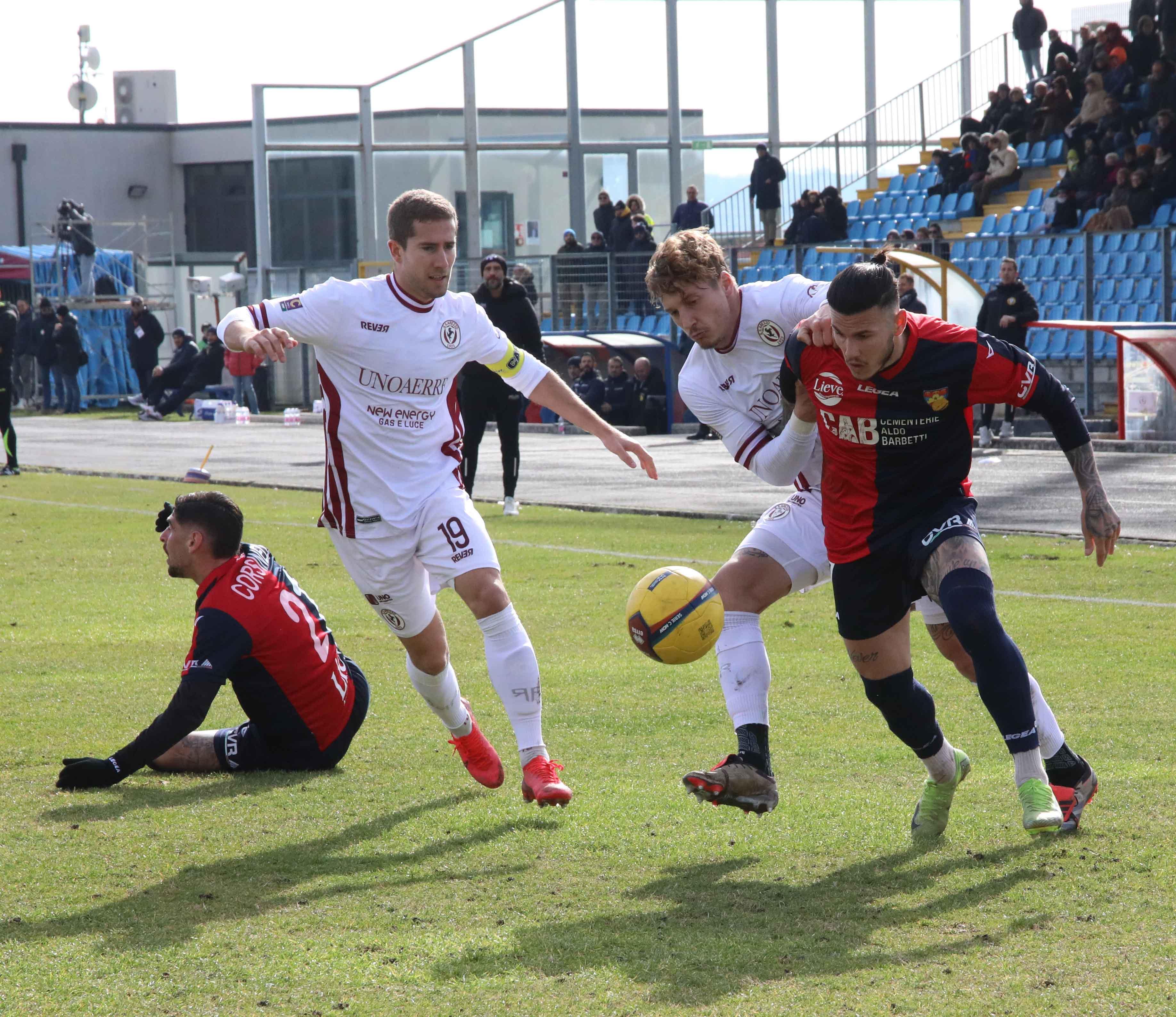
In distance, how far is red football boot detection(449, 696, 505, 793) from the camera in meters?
5.50

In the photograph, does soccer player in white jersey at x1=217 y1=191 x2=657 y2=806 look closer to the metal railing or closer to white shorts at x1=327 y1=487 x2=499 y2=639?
white shorts at x1=327 y1=487 x2=499 y2=639

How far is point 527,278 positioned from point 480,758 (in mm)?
21855

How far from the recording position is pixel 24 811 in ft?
17.2

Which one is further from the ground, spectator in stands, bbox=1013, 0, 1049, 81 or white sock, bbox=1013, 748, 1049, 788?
spectator in stands, bbox=1013, 0, 1049, 81

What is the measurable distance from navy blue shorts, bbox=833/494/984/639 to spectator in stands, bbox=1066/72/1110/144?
861 inches

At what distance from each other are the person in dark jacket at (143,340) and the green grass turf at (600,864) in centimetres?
2871

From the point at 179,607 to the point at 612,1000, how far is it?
6.82 meters

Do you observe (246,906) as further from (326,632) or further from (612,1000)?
(326,632)

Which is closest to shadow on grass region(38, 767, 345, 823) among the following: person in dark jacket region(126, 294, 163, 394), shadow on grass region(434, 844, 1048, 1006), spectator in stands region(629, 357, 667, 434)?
shadow on grass region(434, 844, 1048, 1006)

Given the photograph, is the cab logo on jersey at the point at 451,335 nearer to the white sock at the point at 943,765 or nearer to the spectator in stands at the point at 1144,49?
the white sock at the point at 943,765

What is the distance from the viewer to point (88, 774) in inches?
216

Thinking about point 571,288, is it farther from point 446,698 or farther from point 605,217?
point 446,698

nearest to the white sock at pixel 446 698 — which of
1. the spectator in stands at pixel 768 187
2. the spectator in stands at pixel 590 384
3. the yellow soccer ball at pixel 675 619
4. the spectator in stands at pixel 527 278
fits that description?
the yellow soccer ball at pixel 675 619

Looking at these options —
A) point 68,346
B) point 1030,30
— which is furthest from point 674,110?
point 68,346
